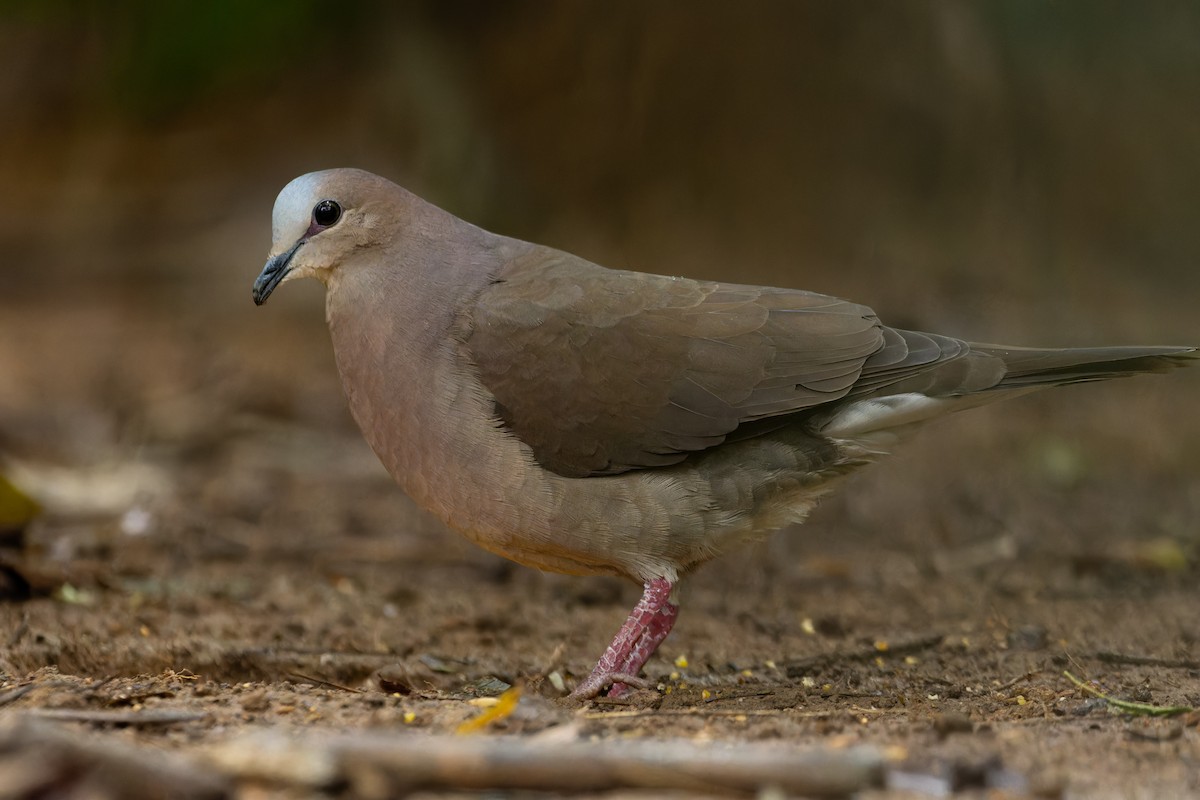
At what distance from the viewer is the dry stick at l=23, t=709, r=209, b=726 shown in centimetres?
266

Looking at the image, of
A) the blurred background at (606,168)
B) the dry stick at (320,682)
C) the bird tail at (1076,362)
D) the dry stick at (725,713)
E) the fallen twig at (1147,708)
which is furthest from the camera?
the blurred background at (606,168)

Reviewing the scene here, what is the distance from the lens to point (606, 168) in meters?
9.89

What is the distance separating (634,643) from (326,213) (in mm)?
1646

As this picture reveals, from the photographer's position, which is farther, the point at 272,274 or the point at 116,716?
the point at 272,274

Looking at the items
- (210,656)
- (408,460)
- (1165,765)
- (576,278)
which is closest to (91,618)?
(210,656)

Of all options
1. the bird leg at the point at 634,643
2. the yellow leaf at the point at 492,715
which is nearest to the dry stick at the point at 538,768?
the yellow leaf at the point at 492,715

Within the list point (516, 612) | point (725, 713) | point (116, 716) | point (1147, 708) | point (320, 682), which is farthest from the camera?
point (516, 612)

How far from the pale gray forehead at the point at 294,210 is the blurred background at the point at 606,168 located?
3.32 m

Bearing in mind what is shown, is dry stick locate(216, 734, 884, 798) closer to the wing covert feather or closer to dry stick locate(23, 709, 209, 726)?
dry stick locate(23, 709, 209, 726)

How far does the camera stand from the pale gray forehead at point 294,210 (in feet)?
12.8

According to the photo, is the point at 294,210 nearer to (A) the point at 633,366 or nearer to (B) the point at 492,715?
(A) the point at 633,366

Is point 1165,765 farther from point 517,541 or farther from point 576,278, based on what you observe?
point 576,278

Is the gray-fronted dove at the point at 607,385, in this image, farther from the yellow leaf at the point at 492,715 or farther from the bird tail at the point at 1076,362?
the yellow leaf at the point at 492,715

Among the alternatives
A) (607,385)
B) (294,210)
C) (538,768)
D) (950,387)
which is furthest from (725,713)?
(294,210)
